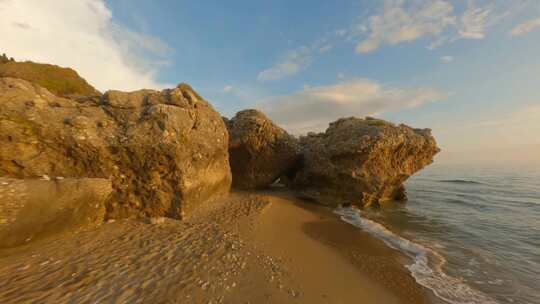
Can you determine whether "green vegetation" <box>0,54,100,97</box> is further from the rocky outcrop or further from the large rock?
the large rock

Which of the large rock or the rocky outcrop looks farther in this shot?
the rocky outcrop

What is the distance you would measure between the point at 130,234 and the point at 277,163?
419 inches

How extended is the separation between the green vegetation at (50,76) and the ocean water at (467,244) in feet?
69.8

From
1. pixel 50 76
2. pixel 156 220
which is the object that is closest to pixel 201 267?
pixel 156 220

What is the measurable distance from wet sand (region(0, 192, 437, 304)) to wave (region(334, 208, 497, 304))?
0.36 meters

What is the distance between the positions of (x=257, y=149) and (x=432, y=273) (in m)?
10.6

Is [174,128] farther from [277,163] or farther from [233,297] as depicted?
[277,163]

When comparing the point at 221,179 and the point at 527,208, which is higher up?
the point at 221,179

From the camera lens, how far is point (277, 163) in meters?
15.6

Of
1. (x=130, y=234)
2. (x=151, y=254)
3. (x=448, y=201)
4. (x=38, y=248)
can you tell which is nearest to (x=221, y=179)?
(x=130, y=234)

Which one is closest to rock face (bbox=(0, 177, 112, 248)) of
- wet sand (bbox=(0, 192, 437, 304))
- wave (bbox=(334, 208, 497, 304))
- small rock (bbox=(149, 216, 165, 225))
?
wet sand (bbox=(0, 192, 437, 304))

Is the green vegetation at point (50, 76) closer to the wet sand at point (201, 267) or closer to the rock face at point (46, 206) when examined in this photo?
the rock face at point (46, 206)

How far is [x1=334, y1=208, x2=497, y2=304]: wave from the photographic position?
520cm

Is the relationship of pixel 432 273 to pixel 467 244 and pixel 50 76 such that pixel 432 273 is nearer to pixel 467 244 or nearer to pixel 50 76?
pixel 467 244
